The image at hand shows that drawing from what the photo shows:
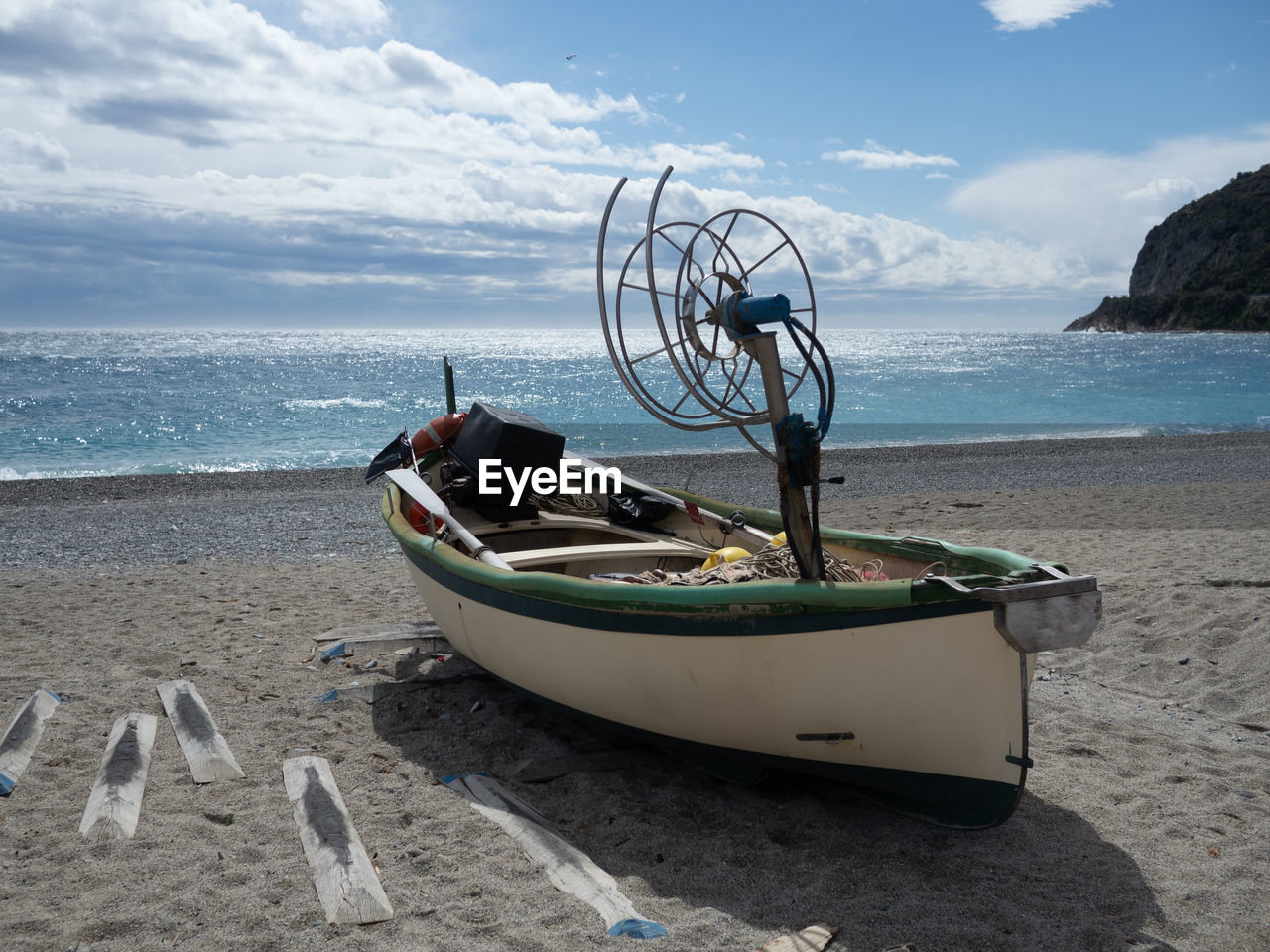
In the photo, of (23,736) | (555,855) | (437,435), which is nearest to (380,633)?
(437,435)

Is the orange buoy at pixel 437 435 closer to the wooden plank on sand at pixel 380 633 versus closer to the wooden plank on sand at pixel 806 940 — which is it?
the wooden plank on sand at pixel 380 633

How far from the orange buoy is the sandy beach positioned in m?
1.41

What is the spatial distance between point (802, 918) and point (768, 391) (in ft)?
6.42

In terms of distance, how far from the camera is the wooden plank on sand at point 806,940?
9.45 ft

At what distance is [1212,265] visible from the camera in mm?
94438

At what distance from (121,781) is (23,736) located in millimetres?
973

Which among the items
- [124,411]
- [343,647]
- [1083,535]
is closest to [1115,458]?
[1083,535]

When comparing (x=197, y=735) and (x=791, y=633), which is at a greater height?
(x=791, y=633)

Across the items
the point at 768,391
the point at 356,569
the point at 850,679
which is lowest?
the point at 356,569

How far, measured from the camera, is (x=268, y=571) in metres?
9.14

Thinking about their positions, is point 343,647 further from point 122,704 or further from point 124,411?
point 124,411

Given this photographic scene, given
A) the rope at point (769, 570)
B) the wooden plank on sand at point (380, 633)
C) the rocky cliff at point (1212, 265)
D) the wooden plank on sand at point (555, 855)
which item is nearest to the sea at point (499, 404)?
the wooden plank on sand at point (380, 633)

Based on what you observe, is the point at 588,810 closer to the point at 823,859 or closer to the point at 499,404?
the point at 823,859

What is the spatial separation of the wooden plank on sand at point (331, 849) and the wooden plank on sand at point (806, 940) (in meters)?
1.33
